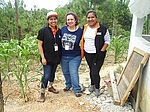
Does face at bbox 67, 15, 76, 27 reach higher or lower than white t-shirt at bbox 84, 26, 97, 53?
higher

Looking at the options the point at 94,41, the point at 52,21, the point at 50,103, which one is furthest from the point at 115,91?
the point at 52,21

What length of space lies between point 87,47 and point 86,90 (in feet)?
2.88

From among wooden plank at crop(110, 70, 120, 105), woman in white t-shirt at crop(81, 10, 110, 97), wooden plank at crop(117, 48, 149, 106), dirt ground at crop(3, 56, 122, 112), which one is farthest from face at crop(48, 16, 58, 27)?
wooden plank at crop(110, 70, 120, 105)

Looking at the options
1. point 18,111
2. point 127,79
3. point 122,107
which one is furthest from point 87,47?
point 18,111

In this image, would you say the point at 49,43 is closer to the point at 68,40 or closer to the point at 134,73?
the point at 68,40

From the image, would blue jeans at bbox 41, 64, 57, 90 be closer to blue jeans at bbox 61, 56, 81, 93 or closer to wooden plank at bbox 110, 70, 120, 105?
blue jeans at bbox 61, 56, 81, 93

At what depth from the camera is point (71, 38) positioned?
9.53ft

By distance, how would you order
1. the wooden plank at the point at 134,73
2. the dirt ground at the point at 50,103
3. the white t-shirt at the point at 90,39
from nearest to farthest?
1. the wooden plank at the point at 134,73
2. the dirt ground at the point at 50,103
3. the white t-shirt at the point at 90,39

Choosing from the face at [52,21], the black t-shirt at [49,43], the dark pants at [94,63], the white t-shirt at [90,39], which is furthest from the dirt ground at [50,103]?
the face at [52,21]

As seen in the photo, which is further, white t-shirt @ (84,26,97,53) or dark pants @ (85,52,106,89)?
dark pants @ (85,52,106,89)

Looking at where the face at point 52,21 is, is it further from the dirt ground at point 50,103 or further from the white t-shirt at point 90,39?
the dirt ground at point 50,103

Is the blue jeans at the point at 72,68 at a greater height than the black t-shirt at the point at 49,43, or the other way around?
the black t-shirt at the point at 49,43

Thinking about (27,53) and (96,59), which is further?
(27,53)

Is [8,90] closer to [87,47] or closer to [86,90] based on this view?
[86,90]
